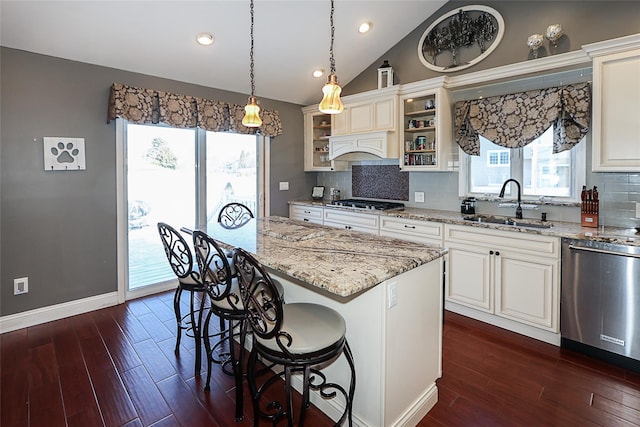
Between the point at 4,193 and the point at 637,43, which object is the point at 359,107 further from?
the point at 4,193

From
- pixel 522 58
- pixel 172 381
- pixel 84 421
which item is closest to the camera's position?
pixel 84 421

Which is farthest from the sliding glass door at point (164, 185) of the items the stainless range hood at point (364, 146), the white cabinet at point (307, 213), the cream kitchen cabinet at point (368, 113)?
the cream kitchen cabinet at point (368, 113)

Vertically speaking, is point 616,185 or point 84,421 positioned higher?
point 616,185

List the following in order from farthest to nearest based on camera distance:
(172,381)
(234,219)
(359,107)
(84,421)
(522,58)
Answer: (359,107) → (234,219) → (522,58) → (172,381) → (84,421)

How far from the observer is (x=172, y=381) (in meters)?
2.27

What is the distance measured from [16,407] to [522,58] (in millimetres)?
4772

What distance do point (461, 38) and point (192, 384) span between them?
4123 mm

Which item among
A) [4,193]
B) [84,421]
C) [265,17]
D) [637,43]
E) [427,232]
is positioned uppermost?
[265,17]

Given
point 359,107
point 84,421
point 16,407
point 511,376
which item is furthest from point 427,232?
point 16,407

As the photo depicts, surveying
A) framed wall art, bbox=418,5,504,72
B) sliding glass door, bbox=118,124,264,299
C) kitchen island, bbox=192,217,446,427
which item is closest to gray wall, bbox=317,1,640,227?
framed wall art, bbox=418,5,504,72

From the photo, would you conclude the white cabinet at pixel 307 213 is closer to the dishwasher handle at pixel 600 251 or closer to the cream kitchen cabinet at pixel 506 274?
the cream kitchen cabinet at pixel 506 274

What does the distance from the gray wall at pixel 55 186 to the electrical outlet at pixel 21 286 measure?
3cm

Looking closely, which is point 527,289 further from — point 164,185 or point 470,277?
point 164,185

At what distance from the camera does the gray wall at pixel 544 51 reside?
9.12 feet
